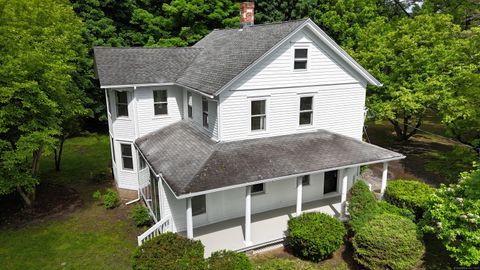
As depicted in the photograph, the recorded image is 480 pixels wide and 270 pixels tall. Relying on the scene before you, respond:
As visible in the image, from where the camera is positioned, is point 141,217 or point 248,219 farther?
point 141,217

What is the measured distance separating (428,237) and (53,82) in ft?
61.2

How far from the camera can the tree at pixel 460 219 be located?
408 inches

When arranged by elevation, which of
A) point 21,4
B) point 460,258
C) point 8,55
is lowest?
point 460,258

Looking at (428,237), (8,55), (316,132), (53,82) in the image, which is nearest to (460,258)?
(428,237)

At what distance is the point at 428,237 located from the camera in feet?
47.4

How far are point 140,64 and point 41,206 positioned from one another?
31.1 ft

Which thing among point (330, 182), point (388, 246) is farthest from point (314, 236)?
point (330, 182)

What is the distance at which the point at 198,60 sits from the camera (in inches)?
773

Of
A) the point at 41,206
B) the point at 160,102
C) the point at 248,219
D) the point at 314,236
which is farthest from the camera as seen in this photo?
the point at 160,102

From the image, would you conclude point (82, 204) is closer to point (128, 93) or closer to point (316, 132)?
point (128, 93)

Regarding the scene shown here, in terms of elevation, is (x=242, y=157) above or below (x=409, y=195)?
above

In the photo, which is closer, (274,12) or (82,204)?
(82,204)

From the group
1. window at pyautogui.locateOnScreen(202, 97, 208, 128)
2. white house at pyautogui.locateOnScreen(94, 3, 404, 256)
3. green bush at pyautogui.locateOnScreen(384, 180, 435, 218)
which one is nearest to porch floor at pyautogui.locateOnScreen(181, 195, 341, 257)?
white house at pyautogui.locateOnScreen(94, 3, 404, 256)

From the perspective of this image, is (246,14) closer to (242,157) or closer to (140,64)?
(140,64)
